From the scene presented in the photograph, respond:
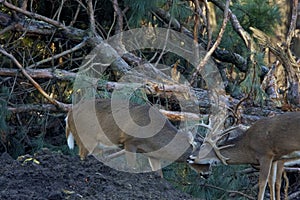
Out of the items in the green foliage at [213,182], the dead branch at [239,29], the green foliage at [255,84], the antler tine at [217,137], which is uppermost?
the dead branch at [239,29]

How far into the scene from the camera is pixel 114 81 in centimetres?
855

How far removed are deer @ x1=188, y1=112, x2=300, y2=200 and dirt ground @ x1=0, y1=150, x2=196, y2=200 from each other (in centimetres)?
165

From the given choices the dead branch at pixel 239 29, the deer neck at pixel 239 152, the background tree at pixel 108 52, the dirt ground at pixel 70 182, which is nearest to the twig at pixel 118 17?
the background tree at pixel 108 52

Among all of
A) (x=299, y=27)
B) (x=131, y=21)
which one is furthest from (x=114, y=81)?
(x=299, y=27)

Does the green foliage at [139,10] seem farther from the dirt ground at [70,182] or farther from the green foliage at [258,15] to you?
the dirt ground at [70,182]

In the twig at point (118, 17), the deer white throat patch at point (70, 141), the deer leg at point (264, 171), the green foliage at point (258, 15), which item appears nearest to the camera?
the deer leg at point (264, 171)

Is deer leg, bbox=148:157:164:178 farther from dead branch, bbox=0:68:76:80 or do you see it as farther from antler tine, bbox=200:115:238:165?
dead branch, bbox=0:68:76:80

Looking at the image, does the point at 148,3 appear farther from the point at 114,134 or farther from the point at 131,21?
the point at 114,134

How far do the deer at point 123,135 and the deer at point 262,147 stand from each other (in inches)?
8.7

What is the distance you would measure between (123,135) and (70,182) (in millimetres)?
2409

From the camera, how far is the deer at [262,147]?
7.19 meters

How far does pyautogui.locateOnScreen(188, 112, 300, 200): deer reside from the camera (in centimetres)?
719

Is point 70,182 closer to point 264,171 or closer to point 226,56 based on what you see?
point 264,171

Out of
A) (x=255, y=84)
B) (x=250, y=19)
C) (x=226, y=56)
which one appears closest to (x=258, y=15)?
(x=250, y=19)
